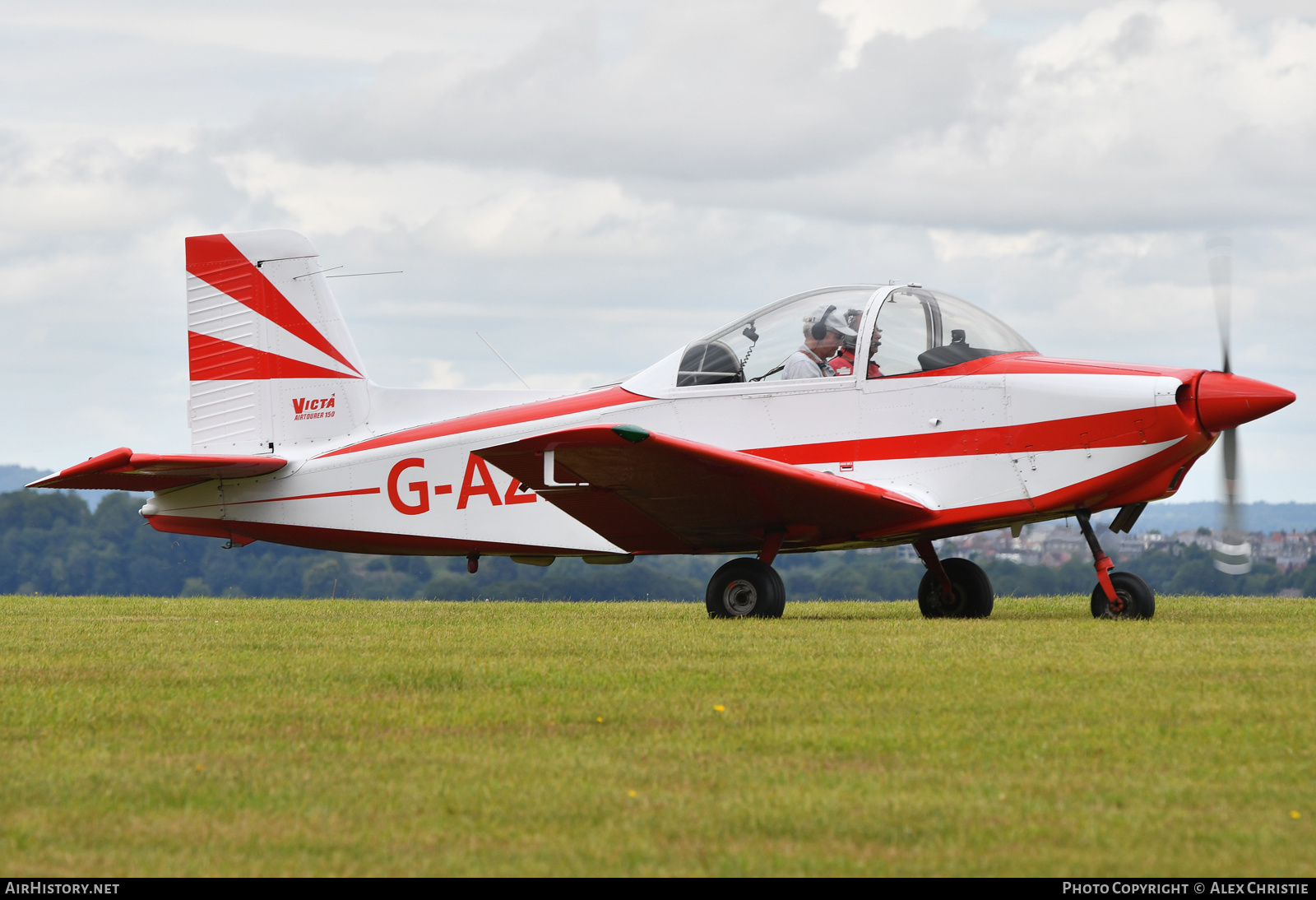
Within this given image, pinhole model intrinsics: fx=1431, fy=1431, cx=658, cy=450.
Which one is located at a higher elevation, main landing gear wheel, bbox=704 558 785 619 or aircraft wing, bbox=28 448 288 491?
aircraft wing, bbox=28 448 288 491

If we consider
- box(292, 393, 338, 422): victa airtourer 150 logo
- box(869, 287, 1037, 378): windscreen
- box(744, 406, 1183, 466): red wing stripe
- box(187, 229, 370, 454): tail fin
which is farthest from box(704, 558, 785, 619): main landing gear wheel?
box(292, 393, 338, 422): victa airtourer 150 logo

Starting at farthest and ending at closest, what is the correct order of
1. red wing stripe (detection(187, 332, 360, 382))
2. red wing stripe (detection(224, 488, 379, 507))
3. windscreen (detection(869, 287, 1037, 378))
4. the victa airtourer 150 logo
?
red wing stripe (detection(187, 332, 360, 382)) → the victa airtourer 150 logo → red wing stripe (detection(224, 488, 379, 507)) → windscreen (detection(869, 287, 1037, 378))

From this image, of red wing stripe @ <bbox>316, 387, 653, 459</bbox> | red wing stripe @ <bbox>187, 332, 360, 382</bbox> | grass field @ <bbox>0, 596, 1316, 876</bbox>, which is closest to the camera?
grass field @ <bbox>0, 596, 1316, 876</bbox>

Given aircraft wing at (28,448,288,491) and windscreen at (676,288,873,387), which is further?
aircraft wing at (28,448,288,491)

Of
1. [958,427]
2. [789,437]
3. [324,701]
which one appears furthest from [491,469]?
[324,701]

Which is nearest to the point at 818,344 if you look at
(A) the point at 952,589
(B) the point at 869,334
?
(B) the point at 869,334

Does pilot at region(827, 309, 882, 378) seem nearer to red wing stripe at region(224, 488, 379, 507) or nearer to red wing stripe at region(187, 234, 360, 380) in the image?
red wing stripe at region(224, 488, 379, 507)

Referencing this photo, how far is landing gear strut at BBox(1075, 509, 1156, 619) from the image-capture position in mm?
10742

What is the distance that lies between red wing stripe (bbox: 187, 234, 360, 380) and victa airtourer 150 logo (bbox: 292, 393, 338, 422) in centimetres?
43

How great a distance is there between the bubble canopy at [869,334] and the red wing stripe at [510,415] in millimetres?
965

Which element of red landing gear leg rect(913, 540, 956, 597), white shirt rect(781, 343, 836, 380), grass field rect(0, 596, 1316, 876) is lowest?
grass field rect(0, 596, 1316, 876)

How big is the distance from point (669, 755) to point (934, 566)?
7.24m

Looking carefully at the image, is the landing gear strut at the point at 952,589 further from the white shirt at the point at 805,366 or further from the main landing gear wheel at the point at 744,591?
the white shirt at the point at 805,366

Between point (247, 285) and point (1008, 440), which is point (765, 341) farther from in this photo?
point (247, 285)
